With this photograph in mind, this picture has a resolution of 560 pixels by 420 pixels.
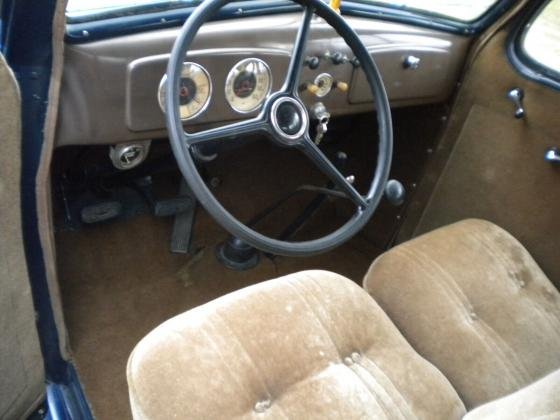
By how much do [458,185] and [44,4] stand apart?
146 cm

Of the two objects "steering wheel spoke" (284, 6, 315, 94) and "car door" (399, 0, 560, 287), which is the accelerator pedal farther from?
"car door" (399, 0, 560, 287)

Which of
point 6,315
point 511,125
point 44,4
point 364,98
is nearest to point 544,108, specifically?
point 511,125

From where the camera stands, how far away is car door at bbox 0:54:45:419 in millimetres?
729

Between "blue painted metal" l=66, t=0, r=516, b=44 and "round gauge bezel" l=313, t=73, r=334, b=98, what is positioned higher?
"blue painted metal" l=66, t=0, r=516, b=44

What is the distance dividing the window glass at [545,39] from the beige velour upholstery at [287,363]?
1.04 m

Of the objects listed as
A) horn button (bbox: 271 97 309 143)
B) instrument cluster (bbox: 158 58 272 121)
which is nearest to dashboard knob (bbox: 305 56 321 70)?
instrument cluster (bbox: 158 58 272 121)

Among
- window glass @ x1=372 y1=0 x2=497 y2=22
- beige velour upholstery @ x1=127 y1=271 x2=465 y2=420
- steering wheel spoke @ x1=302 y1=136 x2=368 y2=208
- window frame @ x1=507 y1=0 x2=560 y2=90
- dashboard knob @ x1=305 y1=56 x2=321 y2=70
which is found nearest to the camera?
beige velour upholstery @ x1=127 y1=271 x2=465 y2=420

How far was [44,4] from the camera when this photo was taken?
0.76 meters

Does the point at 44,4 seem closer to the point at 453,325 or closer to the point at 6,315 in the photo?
the point at 6,315

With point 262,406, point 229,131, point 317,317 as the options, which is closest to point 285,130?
point 229,131

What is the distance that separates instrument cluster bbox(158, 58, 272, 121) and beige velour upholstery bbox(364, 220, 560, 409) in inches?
20.4

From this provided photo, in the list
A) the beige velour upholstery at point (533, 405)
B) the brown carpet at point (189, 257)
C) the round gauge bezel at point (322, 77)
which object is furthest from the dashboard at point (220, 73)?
the beige velour upholstery at point (533, 405)

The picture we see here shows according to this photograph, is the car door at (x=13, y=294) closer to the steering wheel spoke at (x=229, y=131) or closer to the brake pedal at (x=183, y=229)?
the steering wheel spoke at (x=229, y=131)

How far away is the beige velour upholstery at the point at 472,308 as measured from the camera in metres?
1.10
